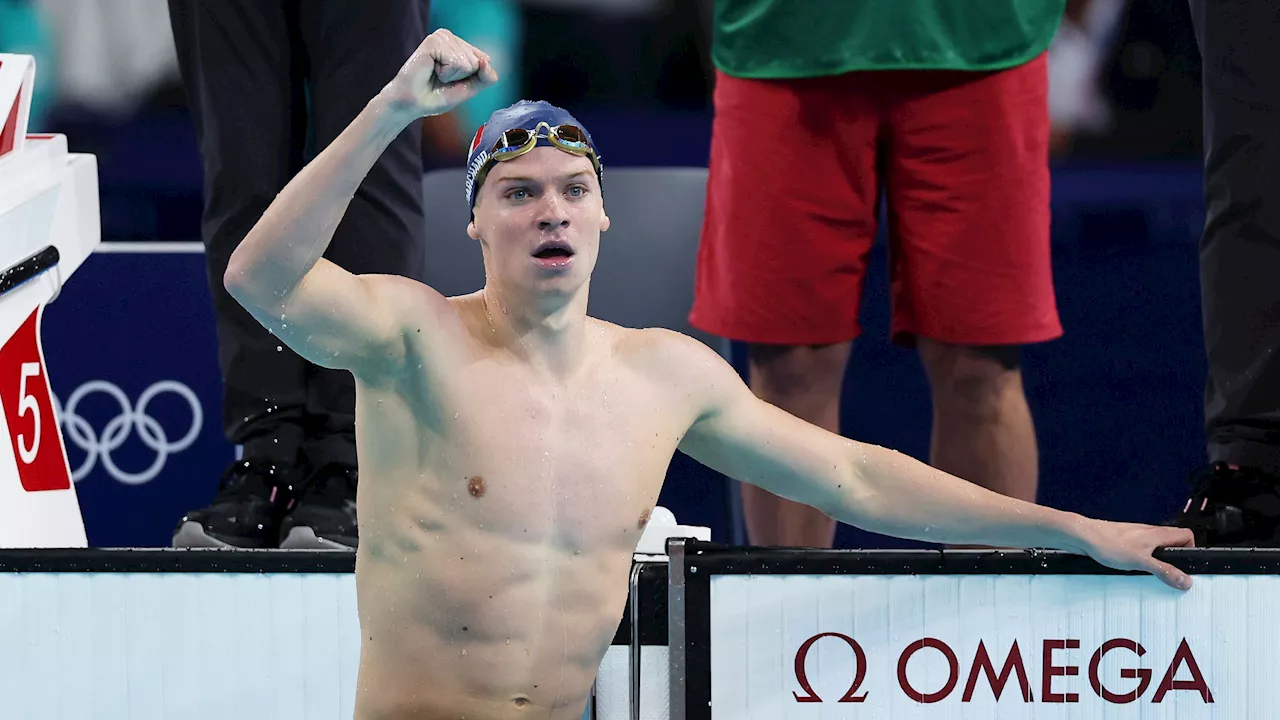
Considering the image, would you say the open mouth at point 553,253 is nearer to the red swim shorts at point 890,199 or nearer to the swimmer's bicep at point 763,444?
the swimmer's bicep at point 763,444

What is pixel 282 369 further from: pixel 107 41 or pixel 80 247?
pixel 107 41

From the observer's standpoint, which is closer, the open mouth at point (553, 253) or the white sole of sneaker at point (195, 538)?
the open mouth at point (553, 253)

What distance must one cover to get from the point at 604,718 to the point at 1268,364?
148cm

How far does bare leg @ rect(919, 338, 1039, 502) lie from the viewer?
10.3 ft

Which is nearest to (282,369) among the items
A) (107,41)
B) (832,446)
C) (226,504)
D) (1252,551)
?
(226,504)

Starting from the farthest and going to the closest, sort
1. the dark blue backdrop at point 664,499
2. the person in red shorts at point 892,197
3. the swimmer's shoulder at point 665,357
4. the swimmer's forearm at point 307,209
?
1. the dark blue backdrop at point 664,499
2. the person in red shorts at point 892,197
3. the swimmer's shoulder at point 665,357
4. the swimmer's forearm at point 307,209

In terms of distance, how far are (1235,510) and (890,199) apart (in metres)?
0.91

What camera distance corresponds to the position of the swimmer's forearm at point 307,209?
2.03m

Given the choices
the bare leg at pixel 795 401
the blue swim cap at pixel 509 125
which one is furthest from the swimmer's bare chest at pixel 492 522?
the bare leg at pixel 795 401

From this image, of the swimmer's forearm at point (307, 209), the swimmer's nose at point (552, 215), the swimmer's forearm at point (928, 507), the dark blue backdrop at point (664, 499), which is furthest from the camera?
the dark blue backdrop at point (664, 499)

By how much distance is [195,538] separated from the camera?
3014 millimetres

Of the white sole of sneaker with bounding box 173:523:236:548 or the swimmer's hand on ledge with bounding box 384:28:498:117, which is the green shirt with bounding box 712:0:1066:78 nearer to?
the swimmer's hand on ledge with bounding box 384:28:498:117

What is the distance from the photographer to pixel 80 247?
3.73m

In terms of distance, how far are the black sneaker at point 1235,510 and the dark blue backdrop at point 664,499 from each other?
4.41 ft
